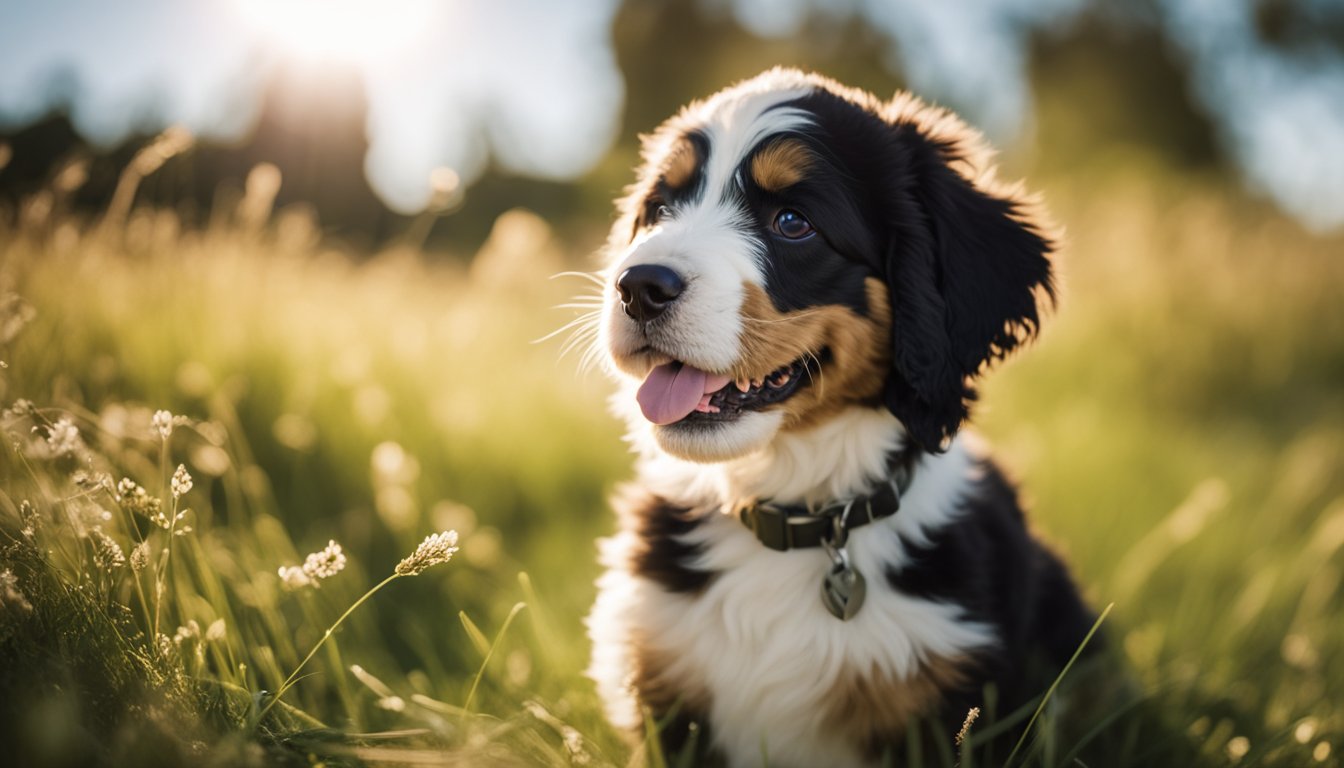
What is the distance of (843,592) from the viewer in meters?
2.30

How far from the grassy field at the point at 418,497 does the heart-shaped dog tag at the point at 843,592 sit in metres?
0.46

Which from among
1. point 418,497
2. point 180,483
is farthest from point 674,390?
point 418,497

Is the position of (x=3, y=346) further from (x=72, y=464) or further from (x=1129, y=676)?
(x=1129, y=676)

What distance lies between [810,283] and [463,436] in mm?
2768

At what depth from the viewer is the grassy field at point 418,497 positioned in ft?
5.85

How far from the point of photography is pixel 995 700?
2.29 m

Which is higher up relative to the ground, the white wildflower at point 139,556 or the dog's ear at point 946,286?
the dog's ear at point 946,286

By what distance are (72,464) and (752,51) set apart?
31323 millimetres

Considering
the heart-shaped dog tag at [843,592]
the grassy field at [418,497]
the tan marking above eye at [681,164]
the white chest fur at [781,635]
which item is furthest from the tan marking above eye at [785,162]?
the heart-shaped dog tag at [843,592]

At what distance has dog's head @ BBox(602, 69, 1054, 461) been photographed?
88.2 inches

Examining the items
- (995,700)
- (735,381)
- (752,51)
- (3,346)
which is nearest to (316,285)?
(3,346)

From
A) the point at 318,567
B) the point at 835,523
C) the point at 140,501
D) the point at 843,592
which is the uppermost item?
the point at 835,523

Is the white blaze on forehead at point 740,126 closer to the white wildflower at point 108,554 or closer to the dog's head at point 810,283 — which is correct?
the dog's head at point 810,283

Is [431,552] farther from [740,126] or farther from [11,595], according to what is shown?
[740,126]
